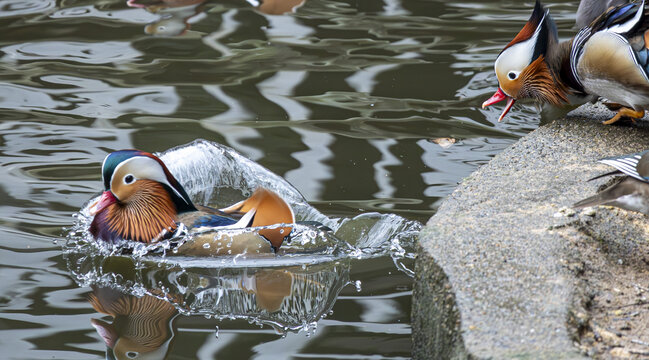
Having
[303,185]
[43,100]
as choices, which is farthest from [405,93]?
[43,100]

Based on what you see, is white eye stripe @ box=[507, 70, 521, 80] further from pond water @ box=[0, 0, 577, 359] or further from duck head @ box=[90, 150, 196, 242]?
duck head @ box=[90, 150, 196, 242]

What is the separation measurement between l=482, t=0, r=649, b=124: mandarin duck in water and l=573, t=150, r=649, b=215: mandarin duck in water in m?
0.92

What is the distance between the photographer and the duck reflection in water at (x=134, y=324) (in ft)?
10.1

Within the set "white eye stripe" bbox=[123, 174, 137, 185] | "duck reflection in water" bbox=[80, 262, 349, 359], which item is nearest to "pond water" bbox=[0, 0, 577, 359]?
"duck reflection in water" bbox=[80, 262, 349, 359]

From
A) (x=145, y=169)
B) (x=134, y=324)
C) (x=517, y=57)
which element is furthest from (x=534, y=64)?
(x=134, y=324)

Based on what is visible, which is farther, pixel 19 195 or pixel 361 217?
pixel 19 195

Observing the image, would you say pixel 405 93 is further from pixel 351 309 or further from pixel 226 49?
pixel 351 309

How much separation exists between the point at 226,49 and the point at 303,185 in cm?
243

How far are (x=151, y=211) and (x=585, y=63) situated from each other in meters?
2.05

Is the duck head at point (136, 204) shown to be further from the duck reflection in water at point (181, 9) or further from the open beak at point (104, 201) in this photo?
the duck reflection in water at point (181, 9)

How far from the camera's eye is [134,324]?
3.28 m

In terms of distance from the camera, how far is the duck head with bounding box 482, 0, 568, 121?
4.24 m

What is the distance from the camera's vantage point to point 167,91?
587cm

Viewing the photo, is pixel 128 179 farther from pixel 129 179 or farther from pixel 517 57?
pixel 517 57
